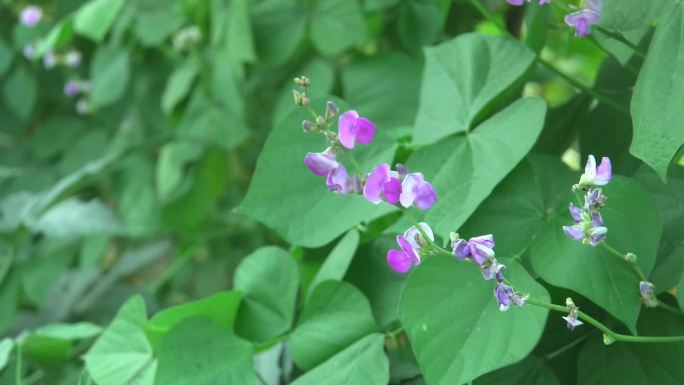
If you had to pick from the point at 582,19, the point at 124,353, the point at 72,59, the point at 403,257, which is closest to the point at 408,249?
the point at 403,257

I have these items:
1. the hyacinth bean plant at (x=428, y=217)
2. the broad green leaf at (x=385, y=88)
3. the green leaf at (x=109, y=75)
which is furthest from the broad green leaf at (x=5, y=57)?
the broad green leaf at (x=385, y=88)

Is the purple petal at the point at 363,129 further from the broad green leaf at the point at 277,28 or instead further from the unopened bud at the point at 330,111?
the broad green leaf at the point at 277,28

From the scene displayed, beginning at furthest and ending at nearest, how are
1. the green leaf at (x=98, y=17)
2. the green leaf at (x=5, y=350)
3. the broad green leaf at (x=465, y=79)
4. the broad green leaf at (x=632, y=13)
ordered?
the green leaf at (x=98, y=17) < the green leaf at (x=5, y=350) < the broad green leaf at (x=465, y=79) < the broad green leaf at (x=632, y=13)

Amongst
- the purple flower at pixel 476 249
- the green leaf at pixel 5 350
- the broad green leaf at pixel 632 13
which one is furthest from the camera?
the green leaf at pixel 5 350

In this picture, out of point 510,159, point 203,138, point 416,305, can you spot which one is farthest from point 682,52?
point 203,138

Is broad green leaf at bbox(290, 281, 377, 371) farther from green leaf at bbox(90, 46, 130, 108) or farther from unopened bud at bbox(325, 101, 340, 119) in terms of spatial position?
green leaf at bbox(90, 46, 130, 108)

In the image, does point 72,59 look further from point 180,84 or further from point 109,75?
point 180,84

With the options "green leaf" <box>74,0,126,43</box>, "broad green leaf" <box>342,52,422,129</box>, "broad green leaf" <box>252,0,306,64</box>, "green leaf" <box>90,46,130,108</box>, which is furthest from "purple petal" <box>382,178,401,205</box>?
"green leaf" <box>90,46,130,108</box>
